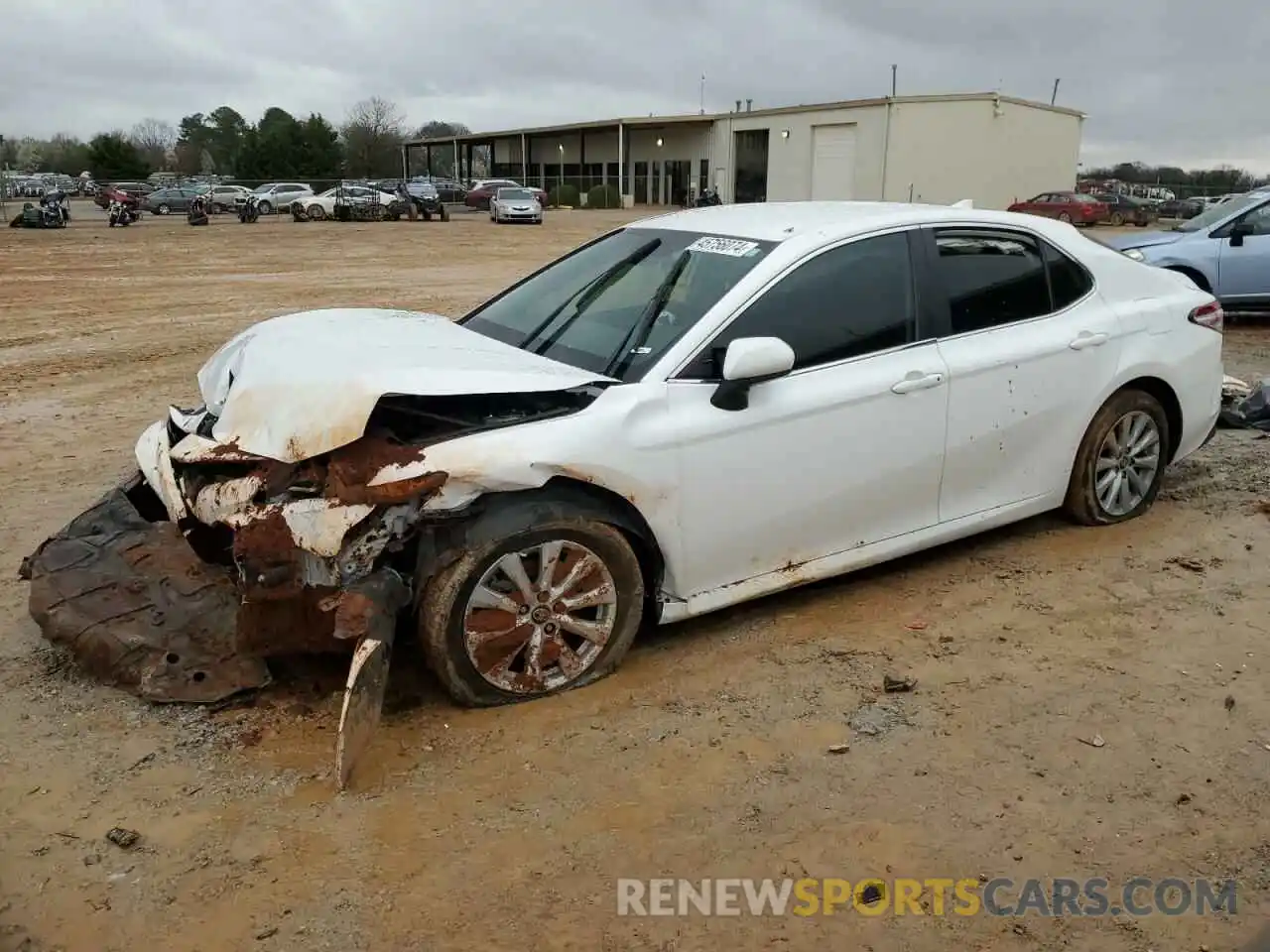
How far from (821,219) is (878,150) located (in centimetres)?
3808

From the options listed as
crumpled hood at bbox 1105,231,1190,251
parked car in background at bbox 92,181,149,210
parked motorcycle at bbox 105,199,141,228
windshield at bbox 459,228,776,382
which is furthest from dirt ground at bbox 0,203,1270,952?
parked car in background at bbox 92,181,149,210

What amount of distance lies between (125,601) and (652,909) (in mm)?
2269

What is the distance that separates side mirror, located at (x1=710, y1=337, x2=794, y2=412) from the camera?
3.68 m

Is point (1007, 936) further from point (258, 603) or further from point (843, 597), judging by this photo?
point (258, 603)

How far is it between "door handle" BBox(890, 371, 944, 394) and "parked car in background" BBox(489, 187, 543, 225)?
34000 millimetres

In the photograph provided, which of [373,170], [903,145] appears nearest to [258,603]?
[903,145]

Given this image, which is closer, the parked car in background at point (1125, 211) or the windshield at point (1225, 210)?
the windshield at point (1225, 210)

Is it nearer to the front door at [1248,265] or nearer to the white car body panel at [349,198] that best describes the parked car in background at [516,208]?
the white car body panel at [349,198]

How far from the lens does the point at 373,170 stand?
72.7 metres

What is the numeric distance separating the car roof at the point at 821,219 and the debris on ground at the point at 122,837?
311 cm

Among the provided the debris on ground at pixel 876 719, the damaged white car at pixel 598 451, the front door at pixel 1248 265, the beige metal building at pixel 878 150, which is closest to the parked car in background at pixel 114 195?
the beige metal building at pixel 878 150

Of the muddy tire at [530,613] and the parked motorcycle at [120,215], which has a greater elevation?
the parked motorcycle at [120,215]

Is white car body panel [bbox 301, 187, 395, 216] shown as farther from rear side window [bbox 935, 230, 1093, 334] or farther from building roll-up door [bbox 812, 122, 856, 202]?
rear side window [bbox 935, 230, 1093, 334]

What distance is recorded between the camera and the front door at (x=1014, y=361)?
4375 mm
